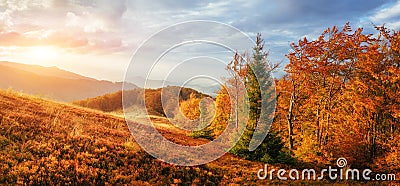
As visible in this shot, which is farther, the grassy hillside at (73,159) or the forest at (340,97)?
the forest at (340,97)

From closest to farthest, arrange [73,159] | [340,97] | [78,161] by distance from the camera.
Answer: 1. [78,161]
2. [73,159]
3. [340,97]


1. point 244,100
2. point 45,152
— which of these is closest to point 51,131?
point 45,152

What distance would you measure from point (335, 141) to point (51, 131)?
23486 millimetres

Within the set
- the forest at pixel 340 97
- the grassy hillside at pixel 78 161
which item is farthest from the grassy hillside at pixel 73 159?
the forest at pixel 340 97

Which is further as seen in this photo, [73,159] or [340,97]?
[340,97]

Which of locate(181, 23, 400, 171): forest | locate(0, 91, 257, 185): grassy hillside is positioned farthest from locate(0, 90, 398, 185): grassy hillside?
locate(181, 23, 400, 171): forest

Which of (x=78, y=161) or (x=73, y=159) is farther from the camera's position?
(x=73, y=159)

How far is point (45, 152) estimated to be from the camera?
37.5 feet

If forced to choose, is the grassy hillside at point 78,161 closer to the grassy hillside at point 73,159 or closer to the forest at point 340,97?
the grassy hillside at point 73,159

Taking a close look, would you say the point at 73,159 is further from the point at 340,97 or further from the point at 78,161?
the point at 340,97

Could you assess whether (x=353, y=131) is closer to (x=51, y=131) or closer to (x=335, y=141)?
(x=335, y=141)

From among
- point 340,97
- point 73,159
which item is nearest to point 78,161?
point 73,159

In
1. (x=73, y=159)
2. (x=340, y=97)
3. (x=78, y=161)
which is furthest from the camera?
(x=340, y=97)

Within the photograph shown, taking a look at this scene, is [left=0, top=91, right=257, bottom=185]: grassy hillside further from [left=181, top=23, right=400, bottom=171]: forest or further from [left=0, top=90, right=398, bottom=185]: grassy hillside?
[left=181, top=23, right=400, bottom=171]: forest
